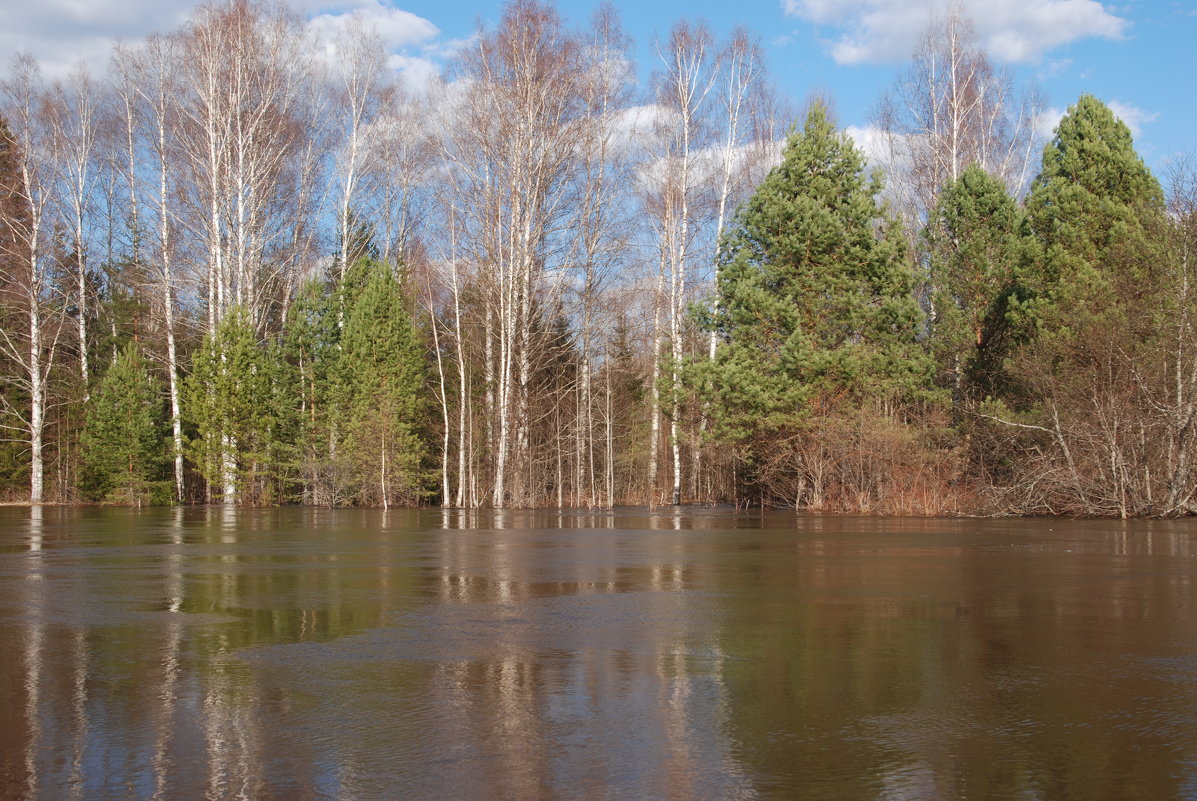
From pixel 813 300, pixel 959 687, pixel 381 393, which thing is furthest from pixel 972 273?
pixel 959 687

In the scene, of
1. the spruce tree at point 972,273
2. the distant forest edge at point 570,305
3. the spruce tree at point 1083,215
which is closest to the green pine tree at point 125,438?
the distant forest edge at point 570,305

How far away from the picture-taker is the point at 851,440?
2716cm

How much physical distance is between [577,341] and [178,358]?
1605 centimetres

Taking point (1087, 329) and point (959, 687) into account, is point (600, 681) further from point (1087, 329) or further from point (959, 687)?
point (1087, 329)

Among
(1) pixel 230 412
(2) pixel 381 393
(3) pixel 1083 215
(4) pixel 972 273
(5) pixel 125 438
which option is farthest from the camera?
(5) pixel 125 438

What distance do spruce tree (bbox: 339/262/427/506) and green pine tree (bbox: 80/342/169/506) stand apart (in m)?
7.98

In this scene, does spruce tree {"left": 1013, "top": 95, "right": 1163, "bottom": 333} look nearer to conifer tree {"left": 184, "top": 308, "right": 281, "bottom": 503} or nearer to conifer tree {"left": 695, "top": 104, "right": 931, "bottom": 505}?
conifer tree {"left": 695, "top": 104, "right": 931, "bottom": 505}

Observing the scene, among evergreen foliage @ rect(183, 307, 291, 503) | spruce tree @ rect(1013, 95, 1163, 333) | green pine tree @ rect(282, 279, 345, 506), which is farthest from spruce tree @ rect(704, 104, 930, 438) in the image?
evergreen foliage @ rect(183, 307, 291, 503)

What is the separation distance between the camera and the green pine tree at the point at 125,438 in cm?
3662

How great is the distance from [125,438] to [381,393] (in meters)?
10.5

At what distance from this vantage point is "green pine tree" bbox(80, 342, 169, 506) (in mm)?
36625

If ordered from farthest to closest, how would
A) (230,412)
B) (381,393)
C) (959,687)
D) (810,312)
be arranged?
(381,393)
(230,412)
(810,312)
(959,687)

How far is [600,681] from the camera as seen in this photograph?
5715 millimetres

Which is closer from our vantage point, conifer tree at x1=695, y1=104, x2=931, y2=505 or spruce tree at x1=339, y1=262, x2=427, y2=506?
conifer tree at x1=695, y1=104, x2=931, y2=505
